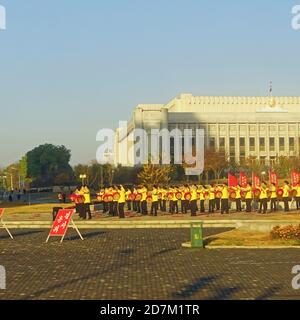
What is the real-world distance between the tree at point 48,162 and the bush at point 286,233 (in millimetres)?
90722

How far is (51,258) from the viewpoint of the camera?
55.2 feet

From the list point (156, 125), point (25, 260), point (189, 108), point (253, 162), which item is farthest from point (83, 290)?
point (189, 108)

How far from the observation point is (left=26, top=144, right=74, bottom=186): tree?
362 ft

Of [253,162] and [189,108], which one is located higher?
[189,108]

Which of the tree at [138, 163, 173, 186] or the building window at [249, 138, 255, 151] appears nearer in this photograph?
the tree at [138, 163, 173, 186]

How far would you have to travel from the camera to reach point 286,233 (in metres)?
19.6

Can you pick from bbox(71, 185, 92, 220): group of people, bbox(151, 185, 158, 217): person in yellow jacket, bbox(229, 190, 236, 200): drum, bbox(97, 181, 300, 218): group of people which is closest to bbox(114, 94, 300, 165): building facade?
bbox(97, 181, 300, 218): group of people

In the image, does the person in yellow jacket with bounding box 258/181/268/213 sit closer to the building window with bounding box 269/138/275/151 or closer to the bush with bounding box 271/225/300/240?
the bush with bounding box 271/225/300/240

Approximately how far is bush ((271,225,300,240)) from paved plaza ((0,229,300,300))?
1.55m

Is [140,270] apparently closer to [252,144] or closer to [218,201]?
[218,201]
